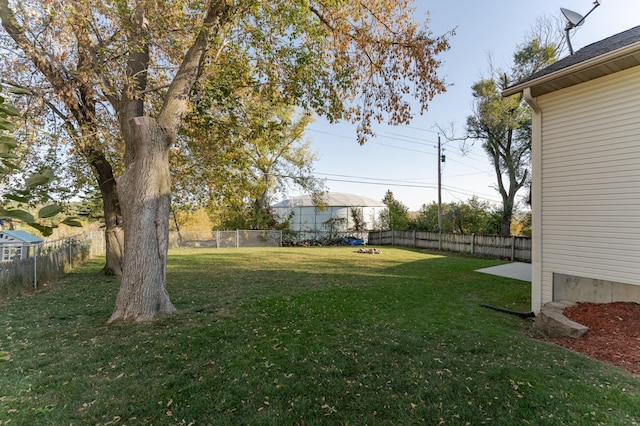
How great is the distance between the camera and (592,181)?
5129 millimetres

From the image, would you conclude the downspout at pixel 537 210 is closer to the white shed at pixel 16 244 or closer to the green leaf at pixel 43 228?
the green leaf at pixel 43 228

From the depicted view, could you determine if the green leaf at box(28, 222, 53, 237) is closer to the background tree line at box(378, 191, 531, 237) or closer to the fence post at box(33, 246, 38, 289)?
the fence post at box(33, 246, 38, 289)

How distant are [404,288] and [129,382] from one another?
19.5ft

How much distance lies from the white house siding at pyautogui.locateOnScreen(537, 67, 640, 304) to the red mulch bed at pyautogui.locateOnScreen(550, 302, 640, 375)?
0.50 m

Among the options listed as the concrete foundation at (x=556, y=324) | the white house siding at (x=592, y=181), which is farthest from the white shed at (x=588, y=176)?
the concrete foundation at (x=556, y=324)

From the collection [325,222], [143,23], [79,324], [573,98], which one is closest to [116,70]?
[143,23]

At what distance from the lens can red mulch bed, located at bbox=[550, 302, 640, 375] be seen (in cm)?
362

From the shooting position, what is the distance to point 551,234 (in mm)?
5637

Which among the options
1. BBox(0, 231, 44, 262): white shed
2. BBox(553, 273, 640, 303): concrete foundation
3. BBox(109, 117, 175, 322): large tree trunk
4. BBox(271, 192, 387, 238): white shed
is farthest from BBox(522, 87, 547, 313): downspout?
BBox(271, 192, 387, 238): white shed

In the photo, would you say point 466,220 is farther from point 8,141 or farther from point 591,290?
point 8,141

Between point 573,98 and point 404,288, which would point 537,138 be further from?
point 404,288

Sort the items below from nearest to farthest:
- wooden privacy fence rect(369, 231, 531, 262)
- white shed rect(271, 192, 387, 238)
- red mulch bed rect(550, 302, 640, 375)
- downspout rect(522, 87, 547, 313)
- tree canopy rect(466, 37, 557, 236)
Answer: red mulch bed rect(550, 302, 640, 375)
downspout rect(522, 87, 547, 313)
wooden privacy fence rect(369, 231, 531, 262)
tree canopy rect(466, 37, 557, 236)
white shed rect(271, 192, 387, 238)

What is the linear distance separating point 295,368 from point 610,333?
4091 mm

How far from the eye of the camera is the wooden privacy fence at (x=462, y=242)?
13.8 m
